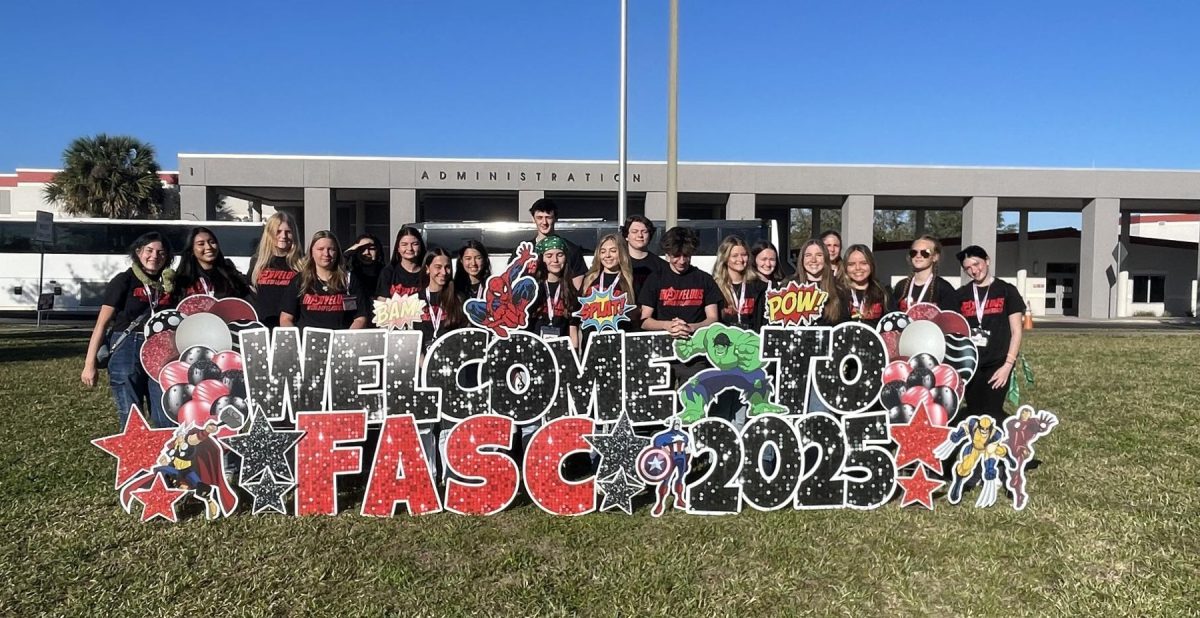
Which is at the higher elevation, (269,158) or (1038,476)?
(269,158)

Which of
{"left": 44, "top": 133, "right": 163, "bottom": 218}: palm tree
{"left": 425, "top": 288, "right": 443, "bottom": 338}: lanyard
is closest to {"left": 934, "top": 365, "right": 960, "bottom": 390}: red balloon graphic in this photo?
{"left": 425, "top": 288, "right": 443, "bottom": 338}: lanyard

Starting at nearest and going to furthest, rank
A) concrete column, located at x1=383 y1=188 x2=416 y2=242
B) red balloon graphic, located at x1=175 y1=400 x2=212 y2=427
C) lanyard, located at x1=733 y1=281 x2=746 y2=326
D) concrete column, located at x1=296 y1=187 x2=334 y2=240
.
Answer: red balloon graphic, located at x1=175 y1=400 x2=212 y2=427 → lanyard, located at x1=733 y1=281 x2=746 y2=326 → concrete column, located at x1=296 y1=187 x2=334 y2=240 → concrete column, located at x1=383 y1=188 x2=416 y2=242

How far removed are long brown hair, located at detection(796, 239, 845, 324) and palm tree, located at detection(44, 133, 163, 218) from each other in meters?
34.3

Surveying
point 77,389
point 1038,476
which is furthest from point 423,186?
point 1038,476

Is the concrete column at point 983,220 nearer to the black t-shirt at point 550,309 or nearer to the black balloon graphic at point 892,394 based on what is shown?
the black balloon graphic at point 892,394

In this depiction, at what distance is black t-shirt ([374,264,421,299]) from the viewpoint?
191 inches

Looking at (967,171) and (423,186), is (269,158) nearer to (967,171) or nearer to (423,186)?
(423,186)

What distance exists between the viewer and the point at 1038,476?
17.0ft

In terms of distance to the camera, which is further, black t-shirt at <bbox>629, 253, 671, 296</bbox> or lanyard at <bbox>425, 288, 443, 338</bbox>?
black t-shirt at <bbox>629, 253, 671, 296</bbox>

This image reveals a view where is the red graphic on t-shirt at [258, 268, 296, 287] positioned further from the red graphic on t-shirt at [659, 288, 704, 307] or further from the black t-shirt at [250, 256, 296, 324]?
the red graphic on t-shirt at [659, 288, 704, 307]

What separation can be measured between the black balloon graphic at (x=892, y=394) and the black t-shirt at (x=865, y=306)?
50cm

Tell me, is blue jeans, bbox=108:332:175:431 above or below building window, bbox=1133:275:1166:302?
below

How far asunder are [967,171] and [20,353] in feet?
94.5

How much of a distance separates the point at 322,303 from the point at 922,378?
374 centimetres
